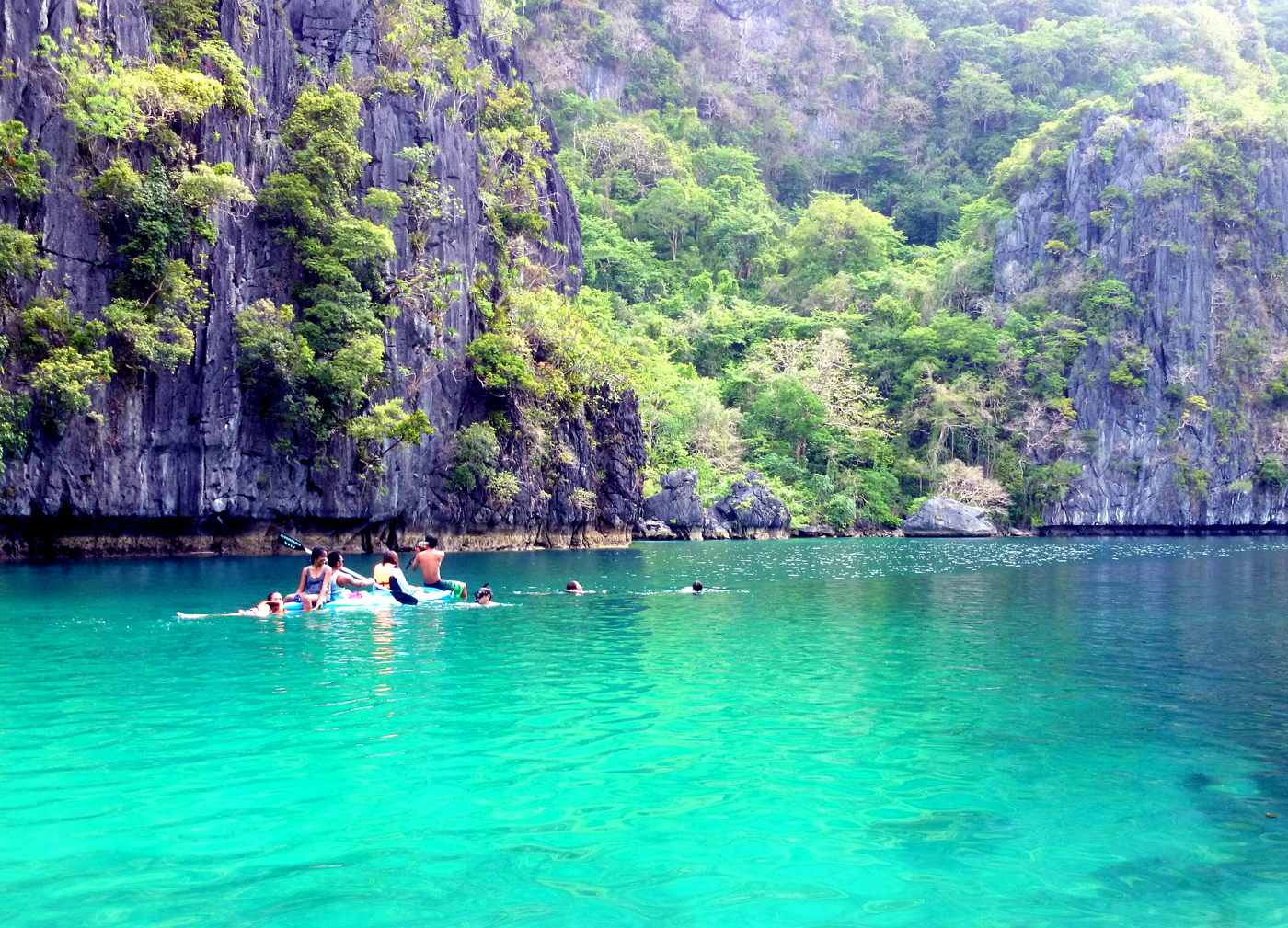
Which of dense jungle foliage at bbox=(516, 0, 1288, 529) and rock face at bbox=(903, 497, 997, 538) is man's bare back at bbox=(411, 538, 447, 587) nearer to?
dense jungle foliage at bbox=(516, 0, 1288, 529)

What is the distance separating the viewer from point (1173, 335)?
212 feet

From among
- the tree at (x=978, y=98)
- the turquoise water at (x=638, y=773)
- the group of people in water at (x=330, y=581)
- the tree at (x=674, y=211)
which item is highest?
the tree at (x=978, y=98)

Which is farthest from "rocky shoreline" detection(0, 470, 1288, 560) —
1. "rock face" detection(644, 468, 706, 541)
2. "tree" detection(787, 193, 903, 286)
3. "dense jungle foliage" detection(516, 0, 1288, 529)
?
"tree" detection(787, 193, 903, 286)

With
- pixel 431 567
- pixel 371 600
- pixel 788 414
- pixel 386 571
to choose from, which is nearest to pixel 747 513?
pixel 788 414

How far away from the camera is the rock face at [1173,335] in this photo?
63.4 m

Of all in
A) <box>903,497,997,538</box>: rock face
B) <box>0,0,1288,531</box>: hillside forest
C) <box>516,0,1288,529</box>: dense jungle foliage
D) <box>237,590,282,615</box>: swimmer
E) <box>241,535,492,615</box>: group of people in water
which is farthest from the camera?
<box>516,0,1288,529</box>: dense jungle foliage

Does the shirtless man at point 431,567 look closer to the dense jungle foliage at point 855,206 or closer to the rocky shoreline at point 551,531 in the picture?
the rocky shoreline at point 551,531

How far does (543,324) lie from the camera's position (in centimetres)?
4447

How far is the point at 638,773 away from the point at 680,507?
4739 centimetres

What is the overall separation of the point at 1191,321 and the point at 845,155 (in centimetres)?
3998

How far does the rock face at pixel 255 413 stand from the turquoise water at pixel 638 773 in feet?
51.6

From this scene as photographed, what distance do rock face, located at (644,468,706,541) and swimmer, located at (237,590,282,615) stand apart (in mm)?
38413

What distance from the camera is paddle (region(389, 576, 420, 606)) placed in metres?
18.5

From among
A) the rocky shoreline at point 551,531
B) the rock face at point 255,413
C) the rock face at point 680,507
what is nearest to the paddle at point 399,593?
the rock face at point 255,413
